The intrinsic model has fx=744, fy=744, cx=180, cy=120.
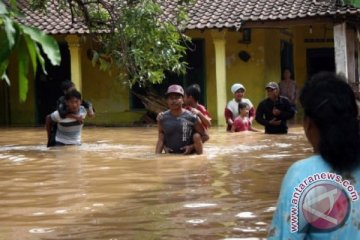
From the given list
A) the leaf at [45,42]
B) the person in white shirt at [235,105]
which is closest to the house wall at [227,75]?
the person in white shirt at [235,105]

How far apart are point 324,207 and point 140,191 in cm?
498

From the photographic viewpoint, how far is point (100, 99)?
75.9ft

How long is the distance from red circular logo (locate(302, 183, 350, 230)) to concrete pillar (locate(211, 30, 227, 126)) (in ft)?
57.6

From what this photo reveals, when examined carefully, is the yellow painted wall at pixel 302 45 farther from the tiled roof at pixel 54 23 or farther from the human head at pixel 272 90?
the human head at pixel 272 90

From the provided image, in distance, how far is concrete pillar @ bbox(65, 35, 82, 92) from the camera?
21375 mm

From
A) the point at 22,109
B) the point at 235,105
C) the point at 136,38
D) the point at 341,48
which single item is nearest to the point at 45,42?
the point at 136,38

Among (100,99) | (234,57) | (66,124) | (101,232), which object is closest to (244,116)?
(66,124)

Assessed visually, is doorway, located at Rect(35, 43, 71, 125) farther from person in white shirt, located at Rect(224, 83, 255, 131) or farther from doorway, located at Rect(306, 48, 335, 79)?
person in white shirt, located at Rect(224, 83, 255, 131)

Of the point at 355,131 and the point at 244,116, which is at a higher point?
the point at 355,131

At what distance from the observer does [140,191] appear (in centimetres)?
742

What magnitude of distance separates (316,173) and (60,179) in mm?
6218

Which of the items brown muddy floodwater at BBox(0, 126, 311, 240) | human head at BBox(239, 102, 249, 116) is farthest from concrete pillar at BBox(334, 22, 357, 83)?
brown muddy floodwater at BBox(0, 126, 311, 240)

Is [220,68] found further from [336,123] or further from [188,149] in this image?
[336,123]

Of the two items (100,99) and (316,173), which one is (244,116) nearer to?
(100,99)
